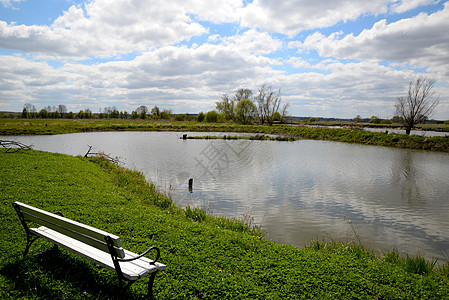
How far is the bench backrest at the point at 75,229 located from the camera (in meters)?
3.44

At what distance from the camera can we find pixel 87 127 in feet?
173

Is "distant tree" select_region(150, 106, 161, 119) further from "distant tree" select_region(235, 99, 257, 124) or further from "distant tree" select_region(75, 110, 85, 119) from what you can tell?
"distant tree" select_region(235, 99, 257, 124)

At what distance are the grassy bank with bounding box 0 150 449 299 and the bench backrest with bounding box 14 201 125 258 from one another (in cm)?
80

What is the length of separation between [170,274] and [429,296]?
439 cm

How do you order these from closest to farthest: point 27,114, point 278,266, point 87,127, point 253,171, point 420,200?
point 278,266
point 420,200
point 253,171
point 87,127
point 27,114

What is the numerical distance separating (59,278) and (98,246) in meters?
1.30

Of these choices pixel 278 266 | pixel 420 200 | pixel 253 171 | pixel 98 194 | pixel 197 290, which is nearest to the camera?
pixel 197 290

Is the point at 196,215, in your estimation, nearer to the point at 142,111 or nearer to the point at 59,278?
the point at 59,278

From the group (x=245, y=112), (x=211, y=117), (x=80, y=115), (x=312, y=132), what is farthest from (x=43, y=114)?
(x=312, y=132)

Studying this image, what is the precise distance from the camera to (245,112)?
255 ft

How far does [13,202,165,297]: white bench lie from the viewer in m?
3.46

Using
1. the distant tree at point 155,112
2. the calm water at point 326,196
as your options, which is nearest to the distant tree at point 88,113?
the distant tree at point 155,112

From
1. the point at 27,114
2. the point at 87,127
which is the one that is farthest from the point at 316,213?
the point at 27,114

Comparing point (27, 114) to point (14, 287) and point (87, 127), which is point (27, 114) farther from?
point (14, 287)
